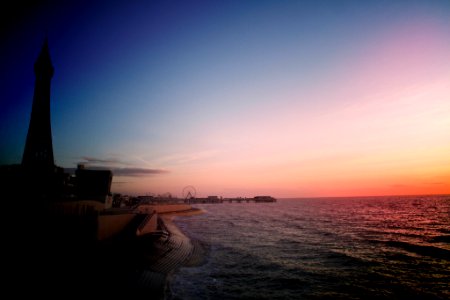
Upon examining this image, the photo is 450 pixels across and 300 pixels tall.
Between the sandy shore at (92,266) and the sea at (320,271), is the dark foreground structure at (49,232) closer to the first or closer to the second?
the sandy shore at (92,266)

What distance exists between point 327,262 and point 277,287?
952cm

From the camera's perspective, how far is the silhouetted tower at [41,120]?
4378 centimetres

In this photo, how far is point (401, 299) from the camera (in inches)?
689

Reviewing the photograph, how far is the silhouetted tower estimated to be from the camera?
4378 centimetres

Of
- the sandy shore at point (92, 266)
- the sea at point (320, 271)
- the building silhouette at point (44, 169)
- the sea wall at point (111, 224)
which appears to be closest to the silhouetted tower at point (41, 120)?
the building silhouette at point (44, 169)

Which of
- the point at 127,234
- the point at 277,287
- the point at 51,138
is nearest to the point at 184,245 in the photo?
the point at 127,234

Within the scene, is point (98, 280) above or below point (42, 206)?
below

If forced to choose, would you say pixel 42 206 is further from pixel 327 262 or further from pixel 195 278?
pixel 327 262

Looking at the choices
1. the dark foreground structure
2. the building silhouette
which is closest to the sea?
the dark foreground structure

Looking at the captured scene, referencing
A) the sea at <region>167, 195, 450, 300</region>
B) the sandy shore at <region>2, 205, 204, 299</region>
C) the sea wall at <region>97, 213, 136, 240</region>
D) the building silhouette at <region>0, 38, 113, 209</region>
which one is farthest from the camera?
the building silhouette at <region>0, 38, 113, 209</region>

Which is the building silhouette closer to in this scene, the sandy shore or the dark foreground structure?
the dark foreground structure

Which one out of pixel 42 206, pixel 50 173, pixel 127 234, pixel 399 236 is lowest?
pixel 399 236

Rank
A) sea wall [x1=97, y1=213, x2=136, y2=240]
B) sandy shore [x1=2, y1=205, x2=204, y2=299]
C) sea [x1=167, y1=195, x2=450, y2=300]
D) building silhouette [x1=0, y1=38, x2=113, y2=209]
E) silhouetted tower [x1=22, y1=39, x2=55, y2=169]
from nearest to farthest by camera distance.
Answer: sandy shore [x1=2, y1=205, x2=204, y2=299], sea [x1=167, y1=195, x2=450, y2=300], sea wall [x1=97, y1=213, x2=136, y2=240], building silhouette [x1=0, y1=38, x2=113, y2=209], silhouetted tower [x1=22, y1=39, x2=55, y2=169]

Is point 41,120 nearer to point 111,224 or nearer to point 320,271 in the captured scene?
point 111,224
